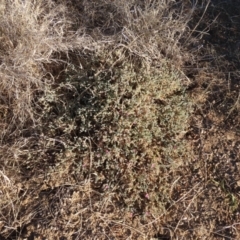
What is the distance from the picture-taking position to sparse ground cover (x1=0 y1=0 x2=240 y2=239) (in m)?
1.96

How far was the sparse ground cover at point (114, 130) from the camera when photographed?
1964mm

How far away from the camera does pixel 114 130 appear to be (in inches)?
79.1

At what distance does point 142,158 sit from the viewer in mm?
2043

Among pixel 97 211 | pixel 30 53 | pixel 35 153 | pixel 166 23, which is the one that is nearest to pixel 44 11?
pixel 30 53

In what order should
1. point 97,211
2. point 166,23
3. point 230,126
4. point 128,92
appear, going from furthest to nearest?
point 166,23
point 230,126
point 128,92
point 97,211

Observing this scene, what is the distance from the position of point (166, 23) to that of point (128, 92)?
2.01ft

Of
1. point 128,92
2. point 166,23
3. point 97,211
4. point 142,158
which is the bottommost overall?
point 97,211

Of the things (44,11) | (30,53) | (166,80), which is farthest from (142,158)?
(44,11)

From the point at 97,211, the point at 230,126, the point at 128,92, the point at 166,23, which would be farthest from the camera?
the point at 166,23

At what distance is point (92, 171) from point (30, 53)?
2.54 ft

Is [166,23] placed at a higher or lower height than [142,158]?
higher

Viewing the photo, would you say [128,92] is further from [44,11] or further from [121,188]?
[44,11]

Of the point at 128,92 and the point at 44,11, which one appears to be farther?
the point at 44,11

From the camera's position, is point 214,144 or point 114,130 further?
point 214,144
